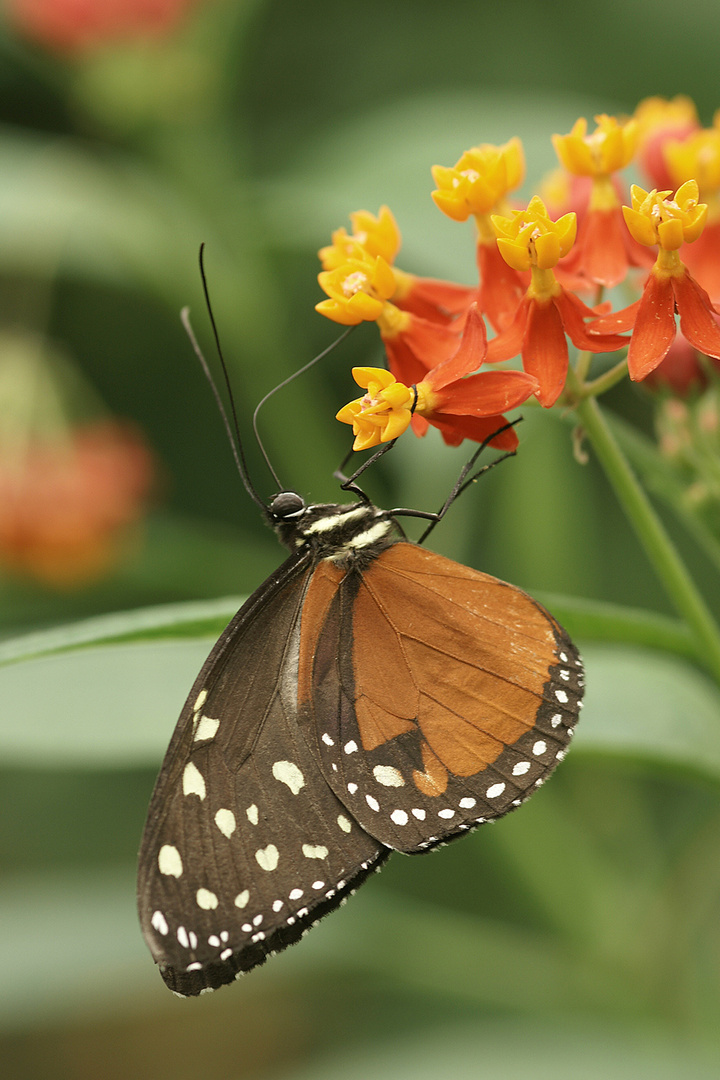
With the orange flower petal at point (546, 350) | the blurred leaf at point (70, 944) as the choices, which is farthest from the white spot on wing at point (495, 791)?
the blurred leaf at point (70, 944)

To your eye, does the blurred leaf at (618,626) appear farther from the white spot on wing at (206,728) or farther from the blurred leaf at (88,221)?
the blurred leaf at (88,221)

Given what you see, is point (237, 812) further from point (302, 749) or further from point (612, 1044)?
point (612, 1044)

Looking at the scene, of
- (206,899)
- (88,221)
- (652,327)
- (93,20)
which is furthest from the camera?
(93,20)

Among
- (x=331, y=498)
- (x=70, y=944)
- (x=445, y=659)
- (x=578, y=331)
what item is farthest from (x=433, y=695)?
(x=70, y=944)

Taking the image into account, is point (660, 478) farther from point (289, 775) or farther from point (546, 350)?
point (289, 775)

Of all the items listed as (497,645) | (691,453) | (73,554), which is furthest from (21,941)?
(691,453)
